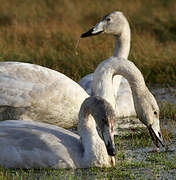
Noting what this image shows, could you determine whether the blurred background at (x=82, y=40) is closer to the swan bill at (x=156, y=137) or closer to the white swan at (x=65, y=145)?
the swan bill at (x=156, y=137)

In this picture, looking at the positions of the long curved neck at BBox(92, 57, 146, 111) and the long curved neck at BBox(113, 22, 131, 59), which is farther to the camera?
the long curved neck at BBox(113, 22, 131, 59)

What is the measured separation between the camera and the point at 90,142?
20.1ft

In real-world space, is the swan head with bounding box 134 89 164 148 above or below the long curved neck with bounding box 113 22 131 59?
below

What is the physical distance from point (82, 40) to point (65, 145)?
6767mm

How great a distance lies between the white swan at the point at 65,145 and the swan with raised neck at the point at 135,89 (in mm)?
994

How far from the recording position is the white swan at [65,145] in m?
5.95

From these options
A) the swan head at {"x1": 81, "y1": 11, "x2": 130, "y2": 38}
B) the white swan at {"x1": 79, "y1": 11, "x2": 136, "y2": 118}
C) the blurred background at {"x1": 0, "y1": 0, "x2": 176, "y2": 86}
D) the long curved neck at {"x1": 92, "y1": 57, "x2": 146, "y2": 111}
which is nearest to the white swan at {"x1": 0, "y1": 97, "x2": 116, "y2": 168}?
the long curved neck at {"x1": 92, "y1": 57, "x2": 146, "y2": 111}

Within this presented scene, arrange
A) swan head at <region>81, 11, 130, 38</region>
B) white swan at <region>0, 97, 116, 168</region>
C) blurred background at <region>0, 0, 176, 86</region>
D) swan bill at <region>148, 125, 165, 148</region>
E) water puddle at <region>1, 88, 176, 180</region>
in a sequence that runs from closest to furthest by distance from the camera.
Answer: water puddle at <region>1, 88, 176, 180</region>
white swan at <region>0, 97, 116, 168</region>
swan bill at <region>148, 125, 165, 148</region>
swan head at <region>81, 11, 130, 38</region>
blurred background at <region>0, 0, 176, 86</region>

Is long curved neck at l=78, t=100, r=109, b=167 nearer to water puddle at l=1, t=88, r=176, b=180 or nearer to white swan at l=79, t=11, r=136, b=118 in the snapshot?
water puddle at l=1, t=88, r=176, b=180

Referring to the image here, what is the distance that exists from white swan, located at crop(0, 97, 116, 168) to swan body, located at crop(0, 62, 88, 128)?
948 mm

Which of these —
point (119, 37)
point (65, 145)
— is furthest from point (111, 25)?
point (65, 145)

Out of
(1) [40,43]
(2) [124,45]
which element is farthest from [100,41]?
(2) [124,45]

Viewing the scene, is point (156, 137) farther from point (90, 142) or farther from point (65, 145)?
point (65, 145)

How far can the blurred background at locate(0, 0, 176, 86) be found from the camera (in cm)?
1120
